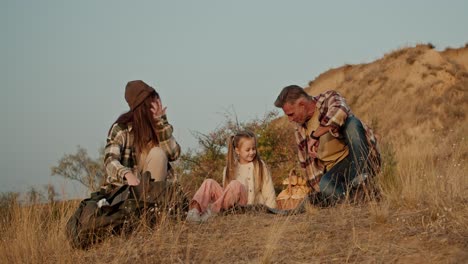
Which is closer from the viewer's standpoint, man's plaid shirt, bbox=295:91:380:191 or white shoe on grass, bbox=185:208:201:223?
white shoe on grass, bbox=185:208:201:223

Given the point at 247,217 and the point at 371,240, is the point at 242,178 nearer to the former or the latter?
the point at 247,217

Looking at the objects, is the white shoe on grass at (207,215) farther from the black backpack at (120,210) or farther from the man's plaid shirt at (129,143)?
the man's plaid shirt at (129,143)

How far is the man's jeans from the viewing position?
7133mm

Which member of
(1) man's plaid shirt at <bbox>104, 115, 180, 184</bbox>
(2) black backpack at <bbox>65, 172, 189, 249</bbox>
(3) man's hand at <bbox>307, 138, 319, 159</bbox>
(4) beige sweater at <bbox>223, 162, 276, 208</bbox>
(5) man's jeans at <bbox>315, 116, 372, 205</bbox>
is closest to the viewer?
(2) black backpack at <bbox>65, 172, 189, 249</bbox>

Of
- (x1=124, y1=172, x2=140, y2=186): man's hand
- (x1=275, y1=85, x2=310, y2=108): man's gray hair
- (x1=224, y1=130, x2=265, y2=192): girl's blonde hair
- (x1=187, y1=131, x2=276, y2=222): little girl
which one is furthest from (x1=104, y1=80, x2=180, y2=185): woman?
(x1=275, y1=85, x2=310, y2=108): man's gray hair

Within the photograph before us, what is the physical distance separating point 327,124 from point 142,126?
2005 mm

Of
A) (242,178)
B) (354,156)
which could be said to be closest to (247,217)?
(242,178)

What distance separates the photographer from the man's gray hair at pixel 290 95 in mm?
7570

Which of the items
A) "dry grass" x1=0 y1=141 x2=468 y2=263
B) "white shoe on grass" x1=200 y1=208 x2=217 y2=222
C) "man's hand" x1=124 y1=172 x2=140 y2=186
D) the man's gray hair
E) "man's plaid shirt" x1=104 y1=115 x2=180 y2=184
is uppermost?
the man's gray hair

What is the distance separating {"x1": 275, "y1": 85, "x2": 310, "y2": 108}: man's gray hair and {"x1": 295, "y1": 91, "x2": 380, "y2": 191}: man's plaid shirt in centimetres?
25

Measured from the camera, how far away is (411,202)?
6363 mm

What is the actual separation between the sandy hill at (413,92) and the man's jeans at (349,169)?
38.5 feet

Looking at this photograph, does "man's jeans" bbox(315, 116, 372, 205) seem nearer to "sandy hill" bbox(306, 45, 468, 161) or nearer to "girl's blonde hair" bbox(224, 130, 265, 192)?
"girl's blonde hair" bbox(224, 130, 265, 192)

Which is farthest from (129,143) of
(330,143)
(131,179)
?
(330,143)
